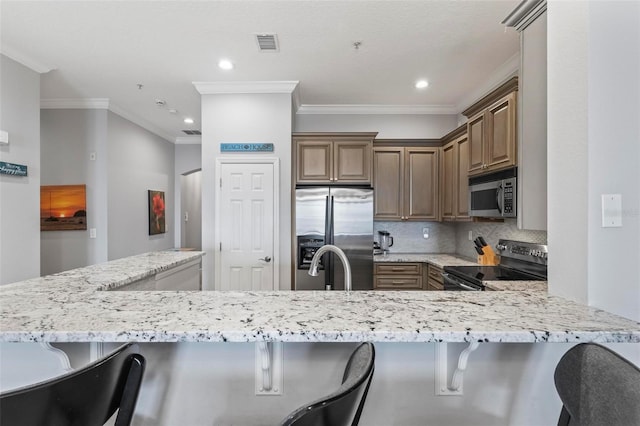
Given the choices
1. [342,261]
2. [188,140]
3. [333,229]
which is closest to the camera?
[342,261]

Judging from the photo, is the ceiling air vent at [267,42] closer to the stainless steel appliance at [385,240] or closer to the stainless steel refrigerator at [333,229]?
the stainless steel refrigerator at [333,229]

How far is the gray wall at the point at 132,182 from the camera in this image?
423 cm

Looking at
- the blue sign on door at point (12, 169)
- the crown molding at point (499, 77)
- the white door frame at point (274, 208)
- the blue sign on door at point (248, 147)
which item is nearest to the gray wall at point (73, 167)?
the blue sign on door at point (12, 169)

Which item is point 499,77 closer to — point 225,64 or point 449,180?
point 449,180

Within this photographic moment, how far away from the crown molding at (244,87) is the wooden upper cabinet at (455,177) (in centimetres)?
192

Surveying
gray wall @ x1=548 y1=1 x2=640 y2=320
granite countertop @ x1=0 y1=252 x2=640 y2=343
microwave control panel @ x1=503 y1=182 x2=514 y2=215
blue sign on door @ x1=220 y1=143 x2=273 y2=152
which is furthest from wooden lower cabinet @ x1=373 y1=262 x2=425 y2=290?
gray wall @ x1=548 y1=1 x2=640 y2=320

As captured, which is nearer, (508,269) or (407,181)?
(508,269)

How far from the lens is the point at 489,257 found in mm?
3070

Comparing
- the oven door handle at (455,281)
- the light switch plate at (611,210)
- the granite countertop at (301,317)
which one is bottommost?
the oven door handle at (455,281)

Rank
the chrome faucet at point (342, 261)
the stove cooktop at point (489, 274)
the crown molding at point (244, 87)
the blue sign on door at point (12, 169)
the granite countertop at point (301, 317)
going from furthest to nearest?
the crown molding at point (244, 87), the blue sign on door at point (12, 169), the stove cooktop at point (489, 274), the chrome faucet at point (342, 261), the granite countertop at point (301, 317)

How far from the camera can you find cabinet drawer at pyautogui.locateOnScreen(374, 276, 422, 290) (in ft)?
11.7

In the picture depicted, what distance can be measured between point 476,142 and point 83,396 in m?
3.16

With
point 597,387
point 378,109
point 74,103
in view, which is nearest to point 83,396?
point 597,387

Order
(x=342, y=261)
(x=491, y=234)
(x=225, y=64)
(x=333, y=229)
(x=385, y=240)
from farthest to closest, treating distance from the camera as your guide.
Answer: (x=385, y=240) → (x=333, y=229) → (x=491, y=234) → (x=225, y=64) → (x=342, y=261)
